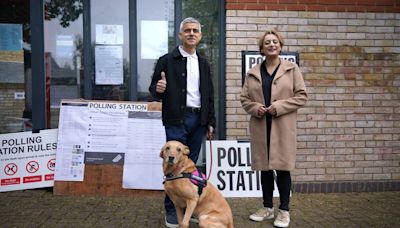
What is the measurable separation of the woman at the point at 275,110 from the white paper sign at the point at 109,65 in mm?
2367

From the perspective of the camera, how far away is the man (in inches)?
164

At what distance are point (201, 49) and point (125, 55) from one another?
1139mm

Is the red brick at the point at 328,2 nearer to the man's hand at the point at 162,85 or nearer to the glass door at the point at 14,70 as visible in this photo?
the man's hand at the point at 162,85

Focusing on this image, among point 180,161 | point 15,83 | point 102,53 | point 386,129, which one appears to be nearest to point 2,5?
point 15,83

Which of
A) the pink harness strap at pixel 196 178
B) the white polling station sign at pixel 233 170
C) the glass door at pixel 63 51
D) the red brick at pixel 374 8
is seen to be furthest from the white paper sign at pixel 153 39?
A: the red brick at pixel 374 8

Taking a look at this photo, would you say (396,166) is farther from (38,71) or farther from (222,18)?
(38,71)

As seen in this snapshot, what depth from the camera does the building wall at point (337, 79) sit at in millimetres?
5832

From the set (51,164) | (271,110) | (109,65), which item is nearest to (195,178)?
(271,110)

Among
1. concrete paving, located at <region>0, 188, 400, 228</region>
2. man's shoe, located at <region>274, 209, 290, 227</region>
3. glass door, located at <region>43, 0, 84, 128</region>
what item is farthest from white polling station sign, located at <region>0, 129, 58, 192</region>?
man's shoe, located at <region>274, 209, 290, 227</region>

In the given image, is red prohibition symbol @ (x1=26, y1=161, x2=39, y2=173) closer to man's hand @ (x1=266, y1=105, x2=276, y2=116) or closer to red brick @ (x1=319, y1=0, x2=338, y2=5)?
man's hand @ (x1=266, y1=105, x2=276, y2=116)

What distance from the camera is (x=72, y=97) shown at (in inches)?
239

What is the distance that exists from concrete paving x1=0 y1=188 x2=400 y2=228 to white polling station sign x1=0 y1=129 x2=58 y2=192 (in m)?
0.16

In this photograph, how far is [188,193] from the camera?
12.4 ft

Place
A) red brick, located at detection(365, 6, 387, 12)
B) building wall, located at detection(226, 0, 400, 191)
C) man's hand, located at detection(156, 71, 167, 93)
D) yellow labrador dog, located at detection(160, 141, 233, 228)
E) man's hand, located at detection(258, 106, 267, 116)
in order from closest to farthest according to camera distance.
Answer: yellow labrador dog, located at detection(160, 141, 233, 228)
man's hand, located at detection(156, 71, 167, 93)
man's hand, located at detection(258, 106, 267, 116)
building wall, located at detection(226, 0, 400, 191)
red brick, located at detection(365, 6, 387, 12)
